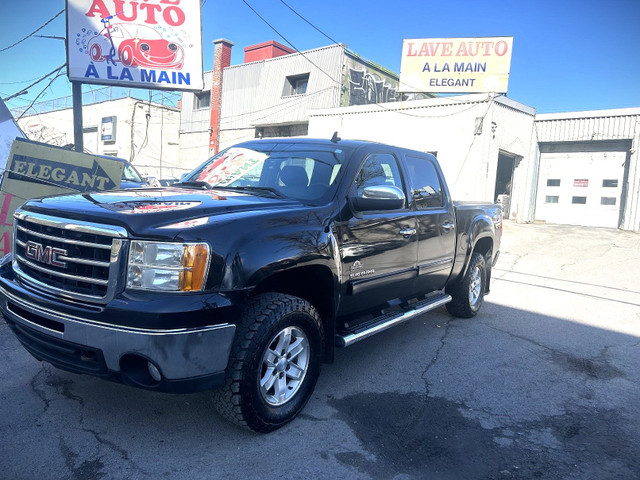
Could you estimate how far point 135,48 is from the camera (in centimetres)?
1085

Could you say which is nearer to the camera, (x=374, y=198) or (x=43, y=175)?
(x=374, y=198)

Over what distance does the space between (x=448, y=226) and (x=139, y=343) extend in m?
3.53

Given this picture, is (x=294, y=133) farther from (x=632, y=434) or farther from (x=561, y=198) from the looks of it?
(x=632, y=434)

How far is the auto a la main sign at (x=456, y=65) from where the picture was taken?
681 inches

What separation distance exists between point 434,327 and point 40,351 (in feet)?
13.7

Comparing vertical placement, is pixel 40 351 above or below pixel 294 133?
below

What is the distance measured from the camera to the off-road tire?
8.98ft

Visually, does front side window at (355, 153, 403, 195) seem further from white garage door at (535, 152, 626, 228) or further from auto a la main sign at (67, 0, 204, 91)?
white garage door at (535, 152, 626, 228)

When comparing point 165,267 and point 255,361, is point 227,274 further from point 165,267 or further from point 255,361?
point 255,361

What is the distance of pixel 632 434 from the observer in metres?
3.29

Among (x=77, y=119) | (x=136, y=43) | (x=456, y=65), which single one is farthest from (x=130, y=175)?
(x=456, y=65)

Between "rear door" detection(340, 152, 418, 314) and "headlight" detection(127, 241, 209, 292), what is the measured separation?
1256mm

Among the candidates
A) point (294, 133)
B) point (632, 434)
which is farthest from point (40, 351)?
point (294, 133)

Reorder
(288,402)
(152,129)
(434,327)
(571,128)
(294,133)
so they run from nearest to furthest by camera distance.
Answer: (288,402) → (434,327) → (571,128) → (294,133) → (152,129)
